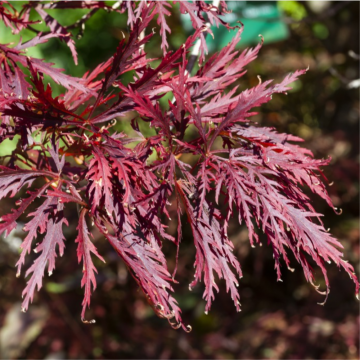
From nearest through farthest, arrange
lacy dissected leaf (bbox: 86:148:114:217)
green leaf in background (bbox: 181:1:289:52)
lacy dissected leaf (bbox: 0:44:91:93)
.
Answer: lacy dissected leaf (bbox: 86:148:114:217) → lacy dissected leaf (bbox: 0:44:91:93) → green leaf in background (bbox: 181:1:289:52)

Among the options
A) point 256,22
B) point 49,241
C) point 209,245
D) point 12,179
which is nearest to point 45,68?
point 12,179

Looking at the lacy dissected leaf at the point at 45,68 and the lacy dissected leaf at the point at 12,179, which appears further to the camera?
the lacy dissected leaf at the point at 45,68

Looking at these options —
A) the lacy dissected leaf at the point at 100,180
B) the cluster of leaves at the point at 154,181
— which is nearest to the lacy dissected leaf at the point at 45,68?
the cluster of leaves at the point at 154,181

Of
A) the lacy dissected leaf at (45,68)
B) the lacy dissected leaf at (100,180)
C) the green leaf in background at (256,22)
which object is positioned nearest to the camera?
the lacy dissected leaf at (100,180)

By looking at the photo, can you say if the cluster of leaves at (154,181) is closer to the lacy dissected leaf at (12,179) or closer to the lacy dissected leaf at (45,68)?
the lacy dissected leaf at (12,179)

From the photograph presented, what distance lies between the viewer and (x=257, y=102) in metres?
0.88

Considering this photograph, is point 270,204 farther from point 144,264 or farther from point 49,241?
point 49,241

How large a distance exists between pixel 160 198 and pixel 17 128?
33cm

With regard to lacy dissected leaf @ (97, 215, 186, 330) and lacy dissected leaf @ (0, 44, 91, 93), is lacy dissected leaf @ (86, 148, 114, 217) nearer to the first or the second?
lacy dissected leaf @ (97, 215, 186, 330)

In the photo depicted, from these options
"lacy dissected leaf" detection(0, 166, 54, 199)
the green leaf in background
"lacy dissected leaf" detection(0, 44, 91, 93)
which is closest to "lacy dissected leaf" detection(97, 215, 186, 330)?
"lacy dissected leaf" detection(0, 166, 54, 199)

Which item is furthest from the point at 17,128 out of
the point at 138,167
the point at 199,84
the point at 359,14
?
the point at 359,14

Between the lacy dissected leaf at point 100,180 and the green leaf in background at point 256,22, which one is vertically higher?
the lacy dissected leaf at point 100,180

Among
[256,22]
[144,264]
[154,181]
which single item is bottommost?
[256,22]

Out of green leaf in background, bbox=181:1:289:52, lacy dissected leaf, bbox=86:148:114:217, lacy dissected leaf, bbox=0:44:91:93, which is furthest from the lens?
green leaf in background, bbox=181:1:289:52
